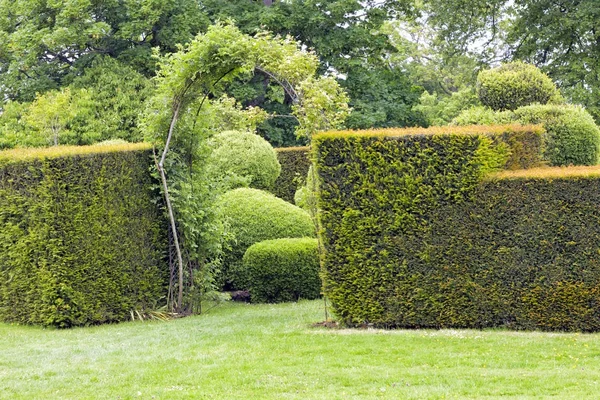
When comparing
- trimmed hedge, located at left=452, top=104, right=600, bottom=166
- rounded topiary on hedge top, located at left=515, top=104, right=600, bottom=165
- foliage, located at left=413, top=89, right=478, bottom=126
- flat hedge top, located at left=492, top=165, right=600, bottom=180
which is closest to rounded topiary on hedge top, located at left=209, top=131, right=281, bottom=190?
trimmed hedge, located at left=452, top=104, right=600, bottom=166

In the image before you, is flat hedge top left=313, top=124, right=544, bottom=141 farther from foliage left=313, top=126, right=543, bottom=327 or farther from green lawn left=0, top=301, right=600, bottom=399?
green lawn left=0, top=301, right=600, bottom=399

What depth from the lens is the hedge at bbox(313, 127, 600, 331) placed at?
10211 mm

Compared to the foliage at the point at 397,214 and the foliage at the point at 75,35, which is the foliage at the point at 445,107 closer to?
the foliage at the point at 75,35

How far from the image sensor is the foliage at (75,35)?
89.4ft

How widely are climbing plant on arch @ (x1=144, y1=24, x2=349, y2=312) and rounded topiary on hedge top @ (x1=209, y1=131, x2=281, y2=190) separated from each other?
295 centimetres

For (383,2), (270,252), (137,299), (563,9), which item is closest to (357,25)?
(383,2)

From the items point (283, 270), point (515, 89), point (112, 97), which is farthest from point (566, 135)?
point (112, 97)

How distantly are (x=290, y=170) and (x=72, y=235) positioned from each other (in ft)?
28.2

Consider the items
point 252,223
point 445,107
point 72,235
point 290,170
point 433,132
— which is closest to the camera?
point 433,132

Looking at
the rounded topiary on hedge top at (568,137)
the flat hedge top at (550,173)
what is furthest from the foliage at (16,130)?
the flat hedge top at (550,173)

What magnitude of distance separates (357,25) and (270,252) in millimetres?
16447

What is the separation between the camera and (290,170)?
66.0 ft

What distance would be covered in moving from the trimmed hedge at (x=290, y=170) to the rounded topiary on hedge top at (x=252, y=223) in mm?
3695

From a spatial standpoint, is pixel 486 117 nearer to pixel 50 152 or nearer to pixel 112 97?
pixel 50 152
